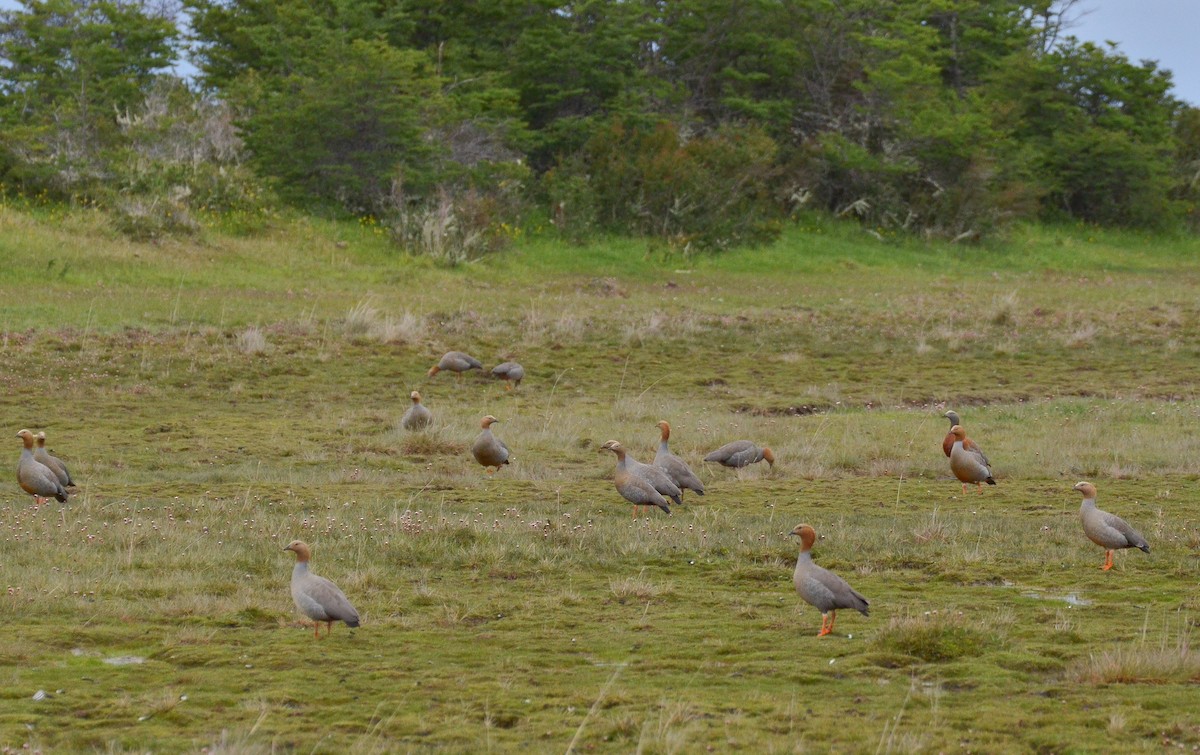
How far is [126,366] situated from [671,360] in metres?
8.46

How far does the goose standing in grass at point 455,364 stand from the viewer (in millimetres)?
21156

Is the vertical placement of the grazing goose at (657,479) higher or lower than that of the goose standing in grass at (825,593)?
lower

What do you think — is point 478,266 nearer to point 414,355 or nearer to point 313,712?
point 414,355

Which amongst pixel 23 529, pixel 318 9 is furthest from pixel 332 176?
pixel 23 529

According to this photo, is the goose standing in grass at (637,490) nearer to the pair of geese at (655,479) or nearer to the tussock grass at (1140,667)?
the pair of geese at (655,479)

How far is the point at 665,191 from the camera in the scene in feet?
127

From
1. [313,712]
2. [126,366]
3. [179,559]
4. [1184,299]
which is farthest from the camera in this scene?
[1184,299]

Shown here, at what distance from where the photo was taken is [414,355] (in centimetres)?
2244

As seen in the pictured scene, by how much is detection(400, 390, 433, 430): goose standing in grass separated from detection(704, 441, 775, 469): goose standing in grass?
354 centimetres

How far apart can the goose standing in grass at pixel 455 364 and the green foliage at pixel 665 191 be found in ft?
53.5

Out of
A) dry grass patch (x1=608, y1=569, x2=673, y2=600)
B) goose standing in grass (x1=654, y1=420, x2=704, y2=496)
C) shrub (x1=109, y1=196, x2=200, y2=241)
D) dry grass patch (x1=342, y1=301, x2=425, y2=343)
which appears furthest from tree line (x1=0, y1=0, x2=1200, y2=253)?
dry grass patch (x1=608, y1=569, x2=673, y2=600)

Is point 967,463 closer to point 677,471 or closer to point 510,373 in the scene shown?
point 677,471

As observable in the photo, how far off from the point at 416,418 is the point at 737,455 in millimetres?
3994

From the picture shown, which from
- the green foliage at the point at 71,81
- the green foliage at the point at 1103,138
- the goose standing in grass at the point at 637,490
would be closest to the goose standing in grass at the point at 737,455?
the goose standing in grass at the point at 637,490
